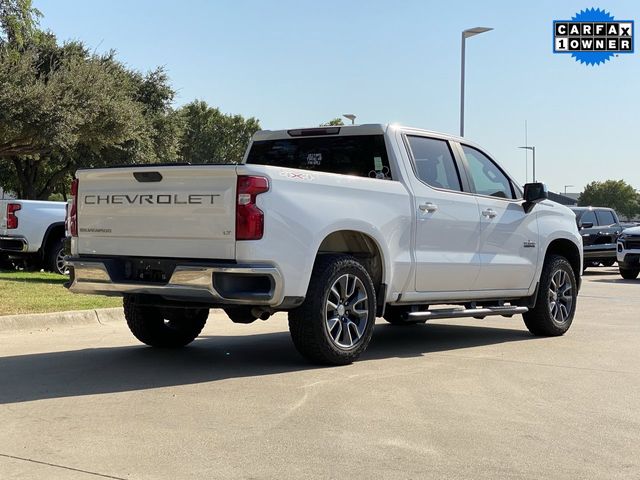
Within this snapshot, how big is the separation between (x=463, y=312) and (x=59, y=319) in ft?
15.5

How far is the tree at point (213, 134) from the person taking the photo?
6103cm

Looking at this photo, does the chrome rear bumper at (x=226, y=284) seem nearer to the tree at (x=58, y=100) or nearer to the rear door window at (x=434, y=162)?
the rear door window at (x=434, y=162)

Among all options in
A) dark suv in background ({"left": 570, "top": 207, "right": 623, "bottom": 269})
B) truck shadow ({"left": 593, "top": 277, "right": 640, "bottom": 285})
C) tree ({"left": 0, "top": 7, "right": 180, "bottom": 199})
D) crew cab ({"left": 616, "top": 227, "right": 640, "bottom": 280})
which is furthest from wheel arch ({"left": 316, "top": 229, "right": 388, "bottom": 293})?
dark suv in background ({"left": 570, "top": 207, "right": 623, "bottom": 269})

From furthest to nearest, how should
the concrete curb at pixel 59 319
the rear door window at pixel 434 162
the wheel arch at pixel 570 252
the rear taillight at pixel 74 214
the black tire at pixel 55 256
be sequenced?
the black tire at pixel 55 256
the wheel arch at pixel 570 252
the concrete curb at pixel 59 319
the rear door window at pixel 434 162
the rear taillight at pixel 74 214

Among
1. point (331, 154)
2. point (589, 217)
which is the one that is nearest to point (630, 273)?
point (589, 217)

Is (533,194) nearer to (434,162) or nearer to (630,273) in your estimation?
(434,162)

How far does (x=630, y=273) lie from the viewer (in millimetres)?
21328

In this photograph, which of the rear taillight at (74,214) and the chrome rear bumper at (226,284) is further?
the rear taillight at (74,214)

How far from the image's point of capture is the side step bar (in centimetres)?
777

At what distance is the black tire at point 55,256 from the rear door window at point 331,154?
26.5 ft

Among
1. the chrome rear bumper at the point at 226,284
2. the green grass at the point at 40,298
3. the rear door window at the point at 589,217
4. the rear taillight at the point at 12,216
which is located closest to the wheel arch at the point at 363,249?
the chrome rear bumper at the point at 226,284

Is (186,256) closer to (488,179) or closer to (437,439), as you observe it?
(437,439)

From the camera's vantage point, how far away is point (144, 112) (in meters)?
34.1

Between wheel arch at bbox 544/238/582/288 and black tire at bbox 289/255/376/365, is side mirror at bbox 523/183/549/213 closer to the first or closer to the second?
wheel arch at bbox 544/238/582/288
